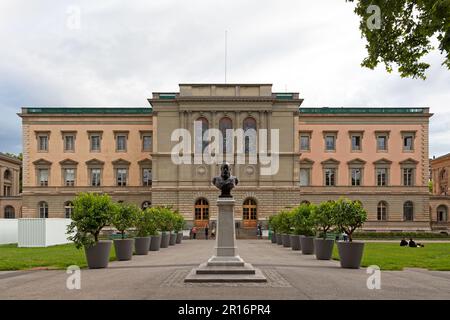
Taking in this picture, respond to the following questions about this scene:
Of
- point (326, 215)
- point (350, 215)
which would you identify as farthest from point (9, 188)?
point (350, 215)

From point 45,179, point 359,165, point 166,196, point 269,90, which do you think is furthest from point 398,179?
point 45,179

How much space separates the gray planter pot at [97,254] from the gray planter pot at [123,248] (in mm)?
3677

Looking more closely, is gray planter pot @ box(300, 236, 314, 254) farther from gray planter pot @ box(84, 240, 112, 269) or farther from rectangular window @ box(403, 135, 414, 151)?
rectangular window @ box(403, 135, 414, 151)

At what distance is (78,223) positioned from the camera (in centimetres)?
1803

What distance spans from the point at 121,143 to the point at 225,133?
549 inches

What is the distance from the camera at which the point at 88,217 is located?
1809 cm

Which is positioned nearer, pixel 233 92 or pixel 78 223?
pixel 78 223

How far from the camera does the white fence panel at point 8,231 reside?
119ft

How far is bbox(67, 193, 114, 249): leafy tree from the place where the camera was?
1795 cm

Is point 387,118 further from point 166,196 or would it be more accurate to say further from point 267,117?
point 166,196

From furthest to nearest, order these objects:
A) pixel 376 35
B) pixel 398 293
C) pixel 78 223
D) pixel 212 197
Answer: pixel 212 197
pixel 78 223
pixel 376 35
pixel 398 293

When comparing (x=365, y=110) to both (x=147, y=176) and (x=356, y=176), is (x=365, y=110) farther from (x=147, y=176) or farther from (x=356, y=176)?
(x=147, y=176)

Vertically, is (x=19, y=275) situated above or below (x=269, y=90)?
below

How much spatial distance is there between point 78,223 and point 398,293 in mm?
11177
